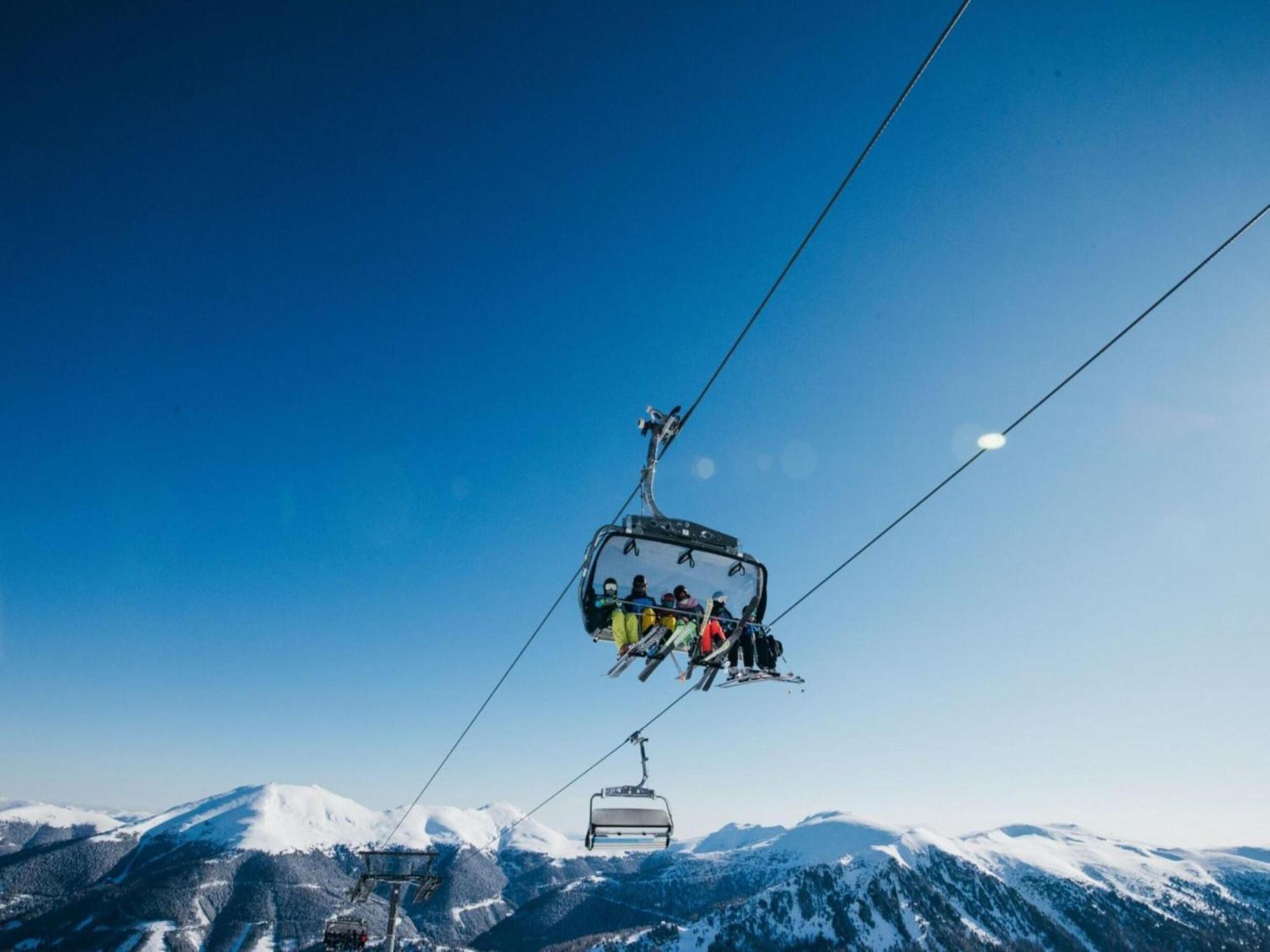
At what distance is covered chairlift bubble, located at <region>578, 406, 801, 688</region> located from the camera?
1065 cm

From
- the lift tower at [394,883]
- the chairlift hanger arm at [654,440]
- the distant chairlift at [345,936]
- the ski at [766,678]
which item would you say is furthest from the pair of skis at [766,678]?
the distant chairlift at [345,936]

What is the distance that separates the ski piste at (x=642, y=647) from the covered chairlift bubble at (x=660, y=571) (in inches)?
0.6

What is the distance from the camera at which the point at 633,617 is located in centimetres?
1129

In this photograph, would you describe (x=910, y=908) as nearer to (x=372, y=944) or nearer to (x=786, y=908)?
(x=786, y=908)

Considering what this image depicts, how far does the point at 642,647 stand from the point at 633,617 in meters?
0.55

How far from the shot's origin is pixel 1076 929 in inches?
7559

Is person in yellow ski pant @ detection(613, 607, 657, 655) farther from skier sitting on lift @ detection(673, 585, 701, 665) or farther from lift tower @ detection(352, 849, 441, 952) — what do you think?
lift tower @ detection(352, 849, 441, 952)

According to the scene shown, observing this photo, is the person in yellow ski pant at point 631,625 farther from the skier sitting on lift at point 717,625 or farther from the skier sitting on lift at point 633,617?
the skier sitting on lift at point 717,625

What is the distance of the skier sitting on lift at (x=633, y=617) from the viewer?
11.2 meters

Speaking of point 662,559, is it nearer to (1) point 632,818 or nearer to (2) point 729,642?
(2) point 729,642

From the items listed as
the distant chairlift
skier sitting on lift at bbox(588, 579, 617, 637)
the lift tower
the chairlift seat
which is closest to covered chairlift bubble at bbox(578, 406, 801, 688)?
skier sitting on lift at bbox(588, 579, 617, 637)

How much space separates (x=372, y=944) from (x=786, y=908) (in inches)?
5105

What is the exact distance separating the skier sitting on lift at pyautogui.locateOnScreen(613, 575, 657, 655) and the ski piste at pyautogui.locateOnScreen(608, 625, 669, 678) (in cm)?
7

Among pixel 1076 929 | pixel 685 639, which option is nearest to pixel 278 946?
pixel 1076 929
